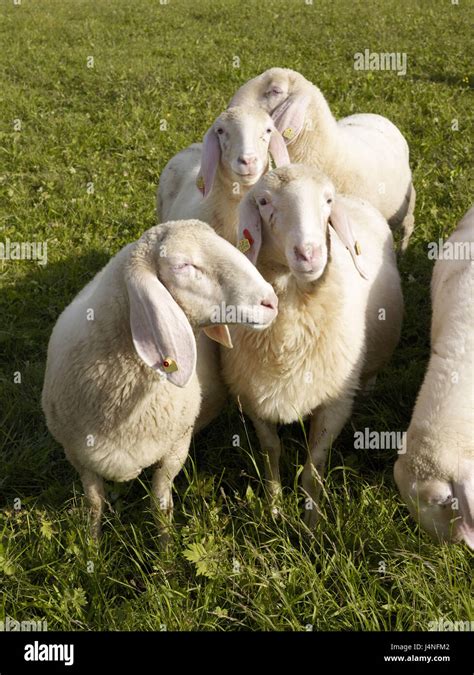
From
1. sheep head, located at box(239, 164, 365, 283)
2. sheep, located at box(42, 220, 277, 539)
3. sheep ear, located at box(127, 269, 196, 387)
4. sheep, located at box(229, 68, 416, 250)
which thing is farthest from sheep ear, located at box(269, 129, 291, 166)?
sheep ear, located at box(127, 269, 196, 387)

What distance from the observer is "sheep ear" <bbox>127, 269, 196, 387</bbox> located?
7.86 ft

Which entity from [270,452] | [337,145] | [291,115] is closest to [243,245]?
[270,452]

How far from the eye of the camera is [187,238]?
8.51 ft

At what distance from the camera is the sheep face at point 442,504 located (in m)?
2.74

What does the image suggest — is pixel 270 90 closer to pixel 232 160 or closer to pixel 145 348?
pixel 232 160

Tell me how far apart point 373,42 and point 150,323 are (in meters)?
10.6

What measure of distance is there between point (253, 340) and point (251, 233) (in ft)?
1.82

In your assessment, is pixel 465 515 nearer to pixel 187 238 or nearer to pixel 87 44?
pixel 187 238

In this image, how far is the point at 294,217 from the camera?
9.46 ft

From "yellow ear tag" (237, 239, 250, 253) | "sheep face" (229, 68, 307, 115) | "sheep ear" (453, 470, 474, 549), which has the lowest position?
"sheep ear" (453, 470, 474, 549)

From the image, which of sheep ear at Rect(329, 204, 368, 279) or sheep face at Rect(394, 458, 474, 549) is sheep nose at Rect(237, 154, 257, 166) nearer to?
sheep ear at Rect(329, 204, 368, 279)

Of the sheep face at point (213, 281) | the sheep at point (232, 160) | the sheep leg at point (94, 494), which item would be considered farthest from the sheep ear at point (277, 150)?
the sheep leg at point (94, 494)

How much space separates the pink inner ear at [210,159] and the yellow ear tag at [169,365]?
1664mm

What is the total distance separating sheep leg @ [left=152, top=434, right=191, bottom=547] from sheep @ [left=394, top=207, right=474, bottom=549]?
991mm
